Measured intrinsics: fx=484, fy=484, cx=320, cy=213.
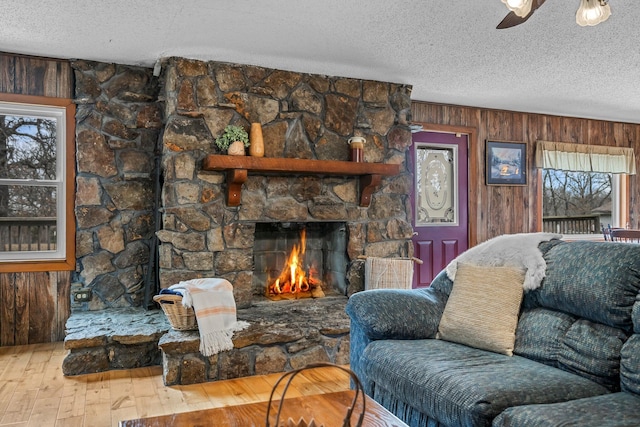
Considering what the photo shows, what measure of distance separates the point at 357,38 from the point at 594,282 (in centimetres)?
230

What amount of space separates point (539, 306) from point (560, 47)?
230cm

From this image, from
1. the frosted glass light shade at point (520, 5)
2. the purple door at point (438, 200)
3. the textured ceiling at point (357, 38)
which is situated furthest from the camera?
the purple door at point (438, 200)

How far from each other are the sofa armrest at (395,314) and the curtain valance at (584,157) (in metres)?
4.10

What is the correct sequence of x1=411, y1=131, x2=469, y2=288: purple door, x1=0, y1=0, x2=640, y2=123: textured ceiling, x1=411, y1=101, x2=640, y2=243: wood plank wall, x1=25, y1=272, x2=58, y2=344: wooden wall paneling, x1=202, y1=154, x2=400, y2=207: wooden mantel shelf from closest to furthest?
x1=0, y1=0, x2=640, y2=123: textured ceiling → x1=202, y1=154, x2=400, y2=207: wooden mantel shelf → x1=25, y1=272, x2=58, y2=344: wooden wall paneling → x1=411, y1=131, x2=469, y2=288: purple door → x1=411, y1=101, x2=640, y2=243: wood plank wall

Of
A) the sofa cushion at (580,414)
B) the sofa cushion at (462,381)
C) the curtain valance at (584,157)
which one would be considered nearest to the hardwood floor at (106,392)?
the sofa cushion at (462,381)

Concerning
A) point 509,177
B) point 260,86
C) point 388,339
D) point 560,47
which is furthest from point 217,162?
point 509,177

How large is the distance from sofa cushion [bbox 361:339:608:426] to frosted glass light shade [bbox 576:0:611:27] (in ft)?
4.49

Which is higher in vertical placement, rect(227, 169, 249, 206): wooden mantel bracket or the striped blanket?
rect(227, 169, 249, 206): wooden mantel bracket

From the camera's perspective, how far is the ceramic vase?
3.82 m

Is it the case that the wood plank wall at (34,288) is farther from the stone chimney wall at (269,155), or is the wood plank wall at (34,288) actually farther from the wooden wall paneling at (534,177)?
the wooden wall paneling at (534,177)

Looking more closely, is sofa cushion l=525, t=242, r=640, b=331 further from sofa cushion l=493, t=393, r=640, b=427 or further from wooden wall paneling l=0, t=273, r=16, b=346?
wooden wall paneling l=0, t=273, r=16, b=346

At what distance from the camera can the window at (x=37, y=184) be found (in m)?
3.91

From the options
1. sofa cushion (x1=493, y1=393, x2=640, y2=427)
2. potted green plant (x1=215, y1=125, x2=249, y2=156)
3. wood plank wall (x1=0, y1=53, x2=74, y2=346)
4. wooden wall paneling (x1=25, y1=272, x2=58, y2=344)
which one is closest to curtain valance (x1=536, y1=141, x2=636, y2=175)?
potted green plant (x1=215, y1=125, x2=249, y2=156)

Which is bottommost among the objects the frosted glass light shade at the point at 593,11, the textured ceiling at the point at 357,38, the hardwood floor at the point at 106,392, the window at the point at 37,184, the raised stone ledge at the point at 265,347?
the hardwood floor at the point at 106,392
